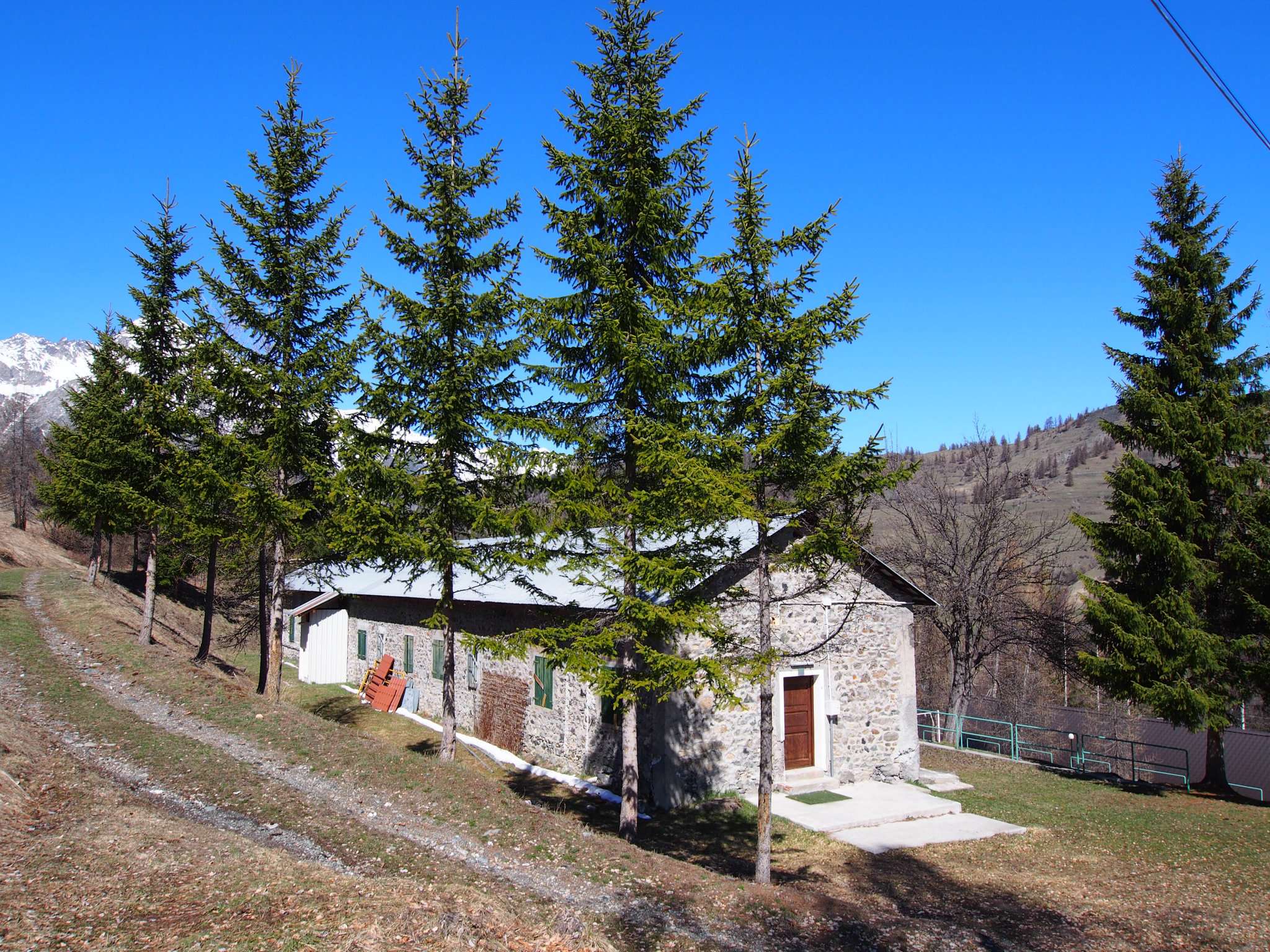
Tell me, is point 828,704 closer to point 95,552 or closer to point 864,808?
point 864,808

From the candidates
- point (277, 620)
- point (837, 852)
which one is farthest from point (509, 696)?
point (837, 852)

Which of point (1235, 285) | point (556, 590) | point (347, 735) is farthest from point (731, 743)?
point (1235, 285)

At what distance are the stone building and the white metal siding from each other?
9.59 meters

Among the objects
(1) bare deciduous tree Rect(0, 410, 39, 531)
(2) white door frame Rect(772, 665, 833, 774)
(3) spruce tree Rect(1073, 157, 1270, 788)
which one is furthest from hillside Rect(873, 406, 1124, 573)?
(1) bare deciduous tree Rect(0, 410, 39, 531)

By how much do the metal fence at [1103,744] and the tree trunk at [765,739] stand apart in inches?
482

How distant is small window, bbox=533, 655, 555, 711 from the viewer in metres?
16.9

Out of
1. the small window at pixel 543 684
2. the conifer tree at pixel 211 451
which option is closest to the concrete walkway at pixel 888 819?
the small window at pixel 543 684

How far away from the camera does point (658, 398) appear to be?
11.0 meters

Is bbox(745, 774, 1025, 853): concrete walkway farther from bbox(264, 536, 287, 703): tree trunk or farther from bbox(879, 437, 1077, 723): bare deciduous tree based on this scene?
bbox(264, 536, 287, 703): tree trunk

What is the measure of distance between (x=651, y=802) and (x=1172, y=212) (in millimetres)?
19059

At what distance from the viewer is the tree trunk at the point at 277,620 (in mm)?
14859

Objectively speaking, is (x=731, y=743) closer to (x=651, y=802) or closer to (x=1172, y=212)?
(x=651, y=802)

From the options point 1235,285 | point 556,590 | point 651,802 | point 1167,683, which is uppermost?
point 1235,285

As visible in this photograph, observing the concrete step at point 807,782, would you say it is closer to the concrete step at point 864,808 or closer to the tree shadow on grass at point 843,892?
the concrete step at point 864,808
